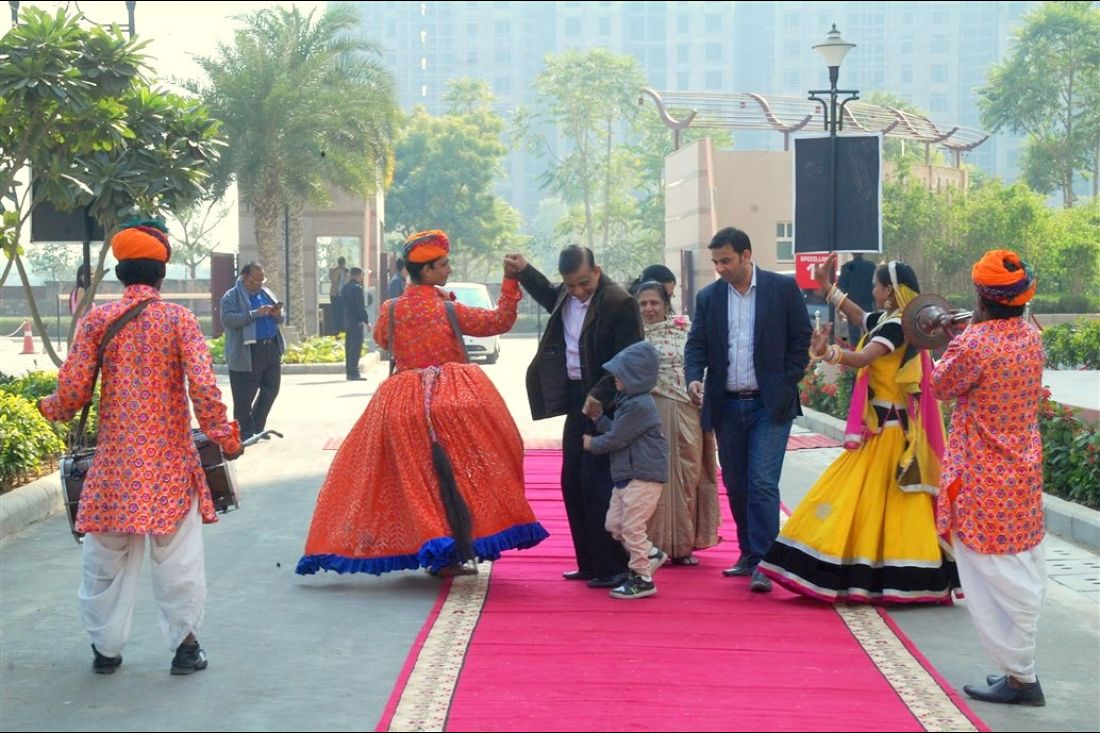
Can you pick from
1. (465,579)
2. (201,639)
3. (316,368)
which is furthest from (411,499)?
(316,368)

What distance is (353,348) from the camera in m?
26.5

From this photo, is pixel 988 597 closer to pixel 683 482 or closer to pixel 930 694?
pixel 930 694

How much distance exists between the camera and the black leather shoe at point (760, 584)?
833cm

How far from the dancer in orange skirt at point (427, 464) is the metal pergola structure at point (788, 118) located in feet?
122

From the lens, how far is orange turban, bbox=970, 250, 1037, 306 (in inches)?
247

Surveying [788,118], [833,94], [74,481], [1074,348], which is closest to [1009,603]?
[74,481]

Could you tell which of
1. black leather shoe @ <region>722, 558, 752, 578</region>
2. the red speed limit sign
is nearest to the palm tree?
the red speed limit sign

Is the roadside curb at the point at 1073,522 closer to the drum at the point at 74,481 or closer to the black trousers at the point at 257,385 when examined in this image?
the drum at the point at 74,481

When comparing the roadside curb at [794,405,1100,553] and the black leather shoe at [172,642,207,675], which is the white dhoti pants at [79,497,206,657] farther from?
the roadside curb at [794,405,1100,553]

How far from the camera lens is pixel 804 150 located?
20188 millimetres

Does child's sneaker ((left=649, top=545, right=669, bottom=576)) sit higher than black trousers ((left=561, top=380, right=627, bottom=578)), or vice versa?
black trousers ((left=561, top=380, right=627, bottom=578))

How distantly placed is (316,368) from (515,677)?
77.1 feet

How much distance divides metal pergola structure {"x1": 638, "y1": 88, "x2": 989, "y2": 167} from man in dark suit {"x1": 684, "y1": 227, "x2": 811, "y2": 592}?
1448 inches

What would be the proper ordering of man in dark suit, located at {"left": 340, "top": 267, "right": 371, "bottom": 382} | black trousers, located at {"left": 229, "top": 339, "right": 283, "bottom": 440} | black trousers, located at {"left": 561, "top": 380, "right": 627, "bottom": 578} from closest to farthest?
1. black trousers, located at {"left": 561, "top": 380, "right": 627, "bottom": 578}
2. black trousers, located at {"left": 229, "top": 339, "right": 283, "bottom": 440}
3. man in dark suit, located at {"left": 340, "top": 267, "right": 371, "bottom": 382}
